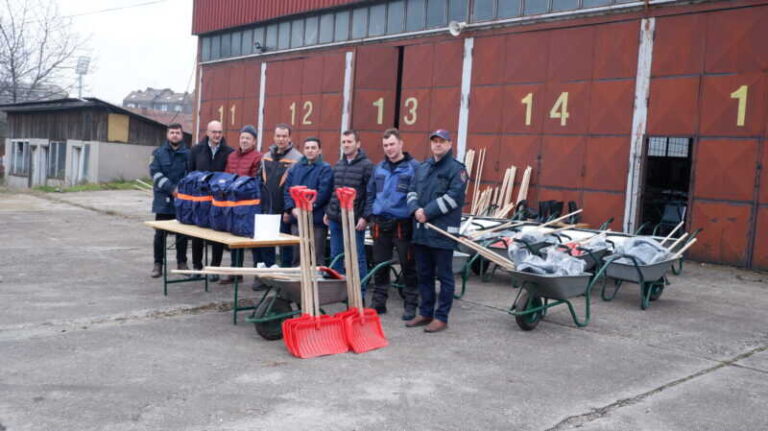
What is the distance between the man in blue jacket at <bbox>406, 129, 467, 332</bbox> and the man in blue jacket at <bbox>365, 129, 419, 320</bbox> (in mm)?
172

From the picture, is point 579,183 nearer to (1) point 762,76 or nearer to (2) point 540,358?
(1) point 762,76

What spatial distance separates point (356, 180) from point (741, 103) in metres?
7.61

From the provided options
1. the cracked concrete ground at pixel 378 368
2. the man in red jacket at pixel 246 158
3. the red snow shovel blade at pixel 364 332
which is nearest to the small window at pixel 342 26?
the man in red jacket at pixel 246 158

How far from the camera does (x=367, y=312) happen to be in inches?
250

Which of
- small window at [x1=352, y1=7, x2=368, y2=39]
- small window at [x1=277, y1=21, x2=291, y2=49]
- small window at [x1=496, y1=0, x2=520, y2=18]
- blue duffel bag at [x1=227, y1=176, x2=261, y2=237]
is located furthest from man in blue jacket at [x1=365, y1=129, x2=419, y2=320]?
small window at [x1=277, y1=21, x2=291, y2=49]

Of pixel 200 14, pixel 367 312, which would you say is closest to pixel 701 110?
pixel 367 312

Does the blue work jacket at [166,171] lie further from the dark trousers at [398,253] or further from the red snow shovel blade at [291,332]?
the red snow shovel blade at [291,332]

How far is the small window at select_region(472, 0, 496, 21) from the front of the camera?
52.2ft

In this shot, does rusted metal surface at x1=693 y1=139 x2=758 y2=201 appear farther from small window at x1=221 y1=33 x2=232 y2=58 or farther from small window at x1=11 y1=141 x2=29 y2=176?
small window at x1=11 y1=141 x2=29 y2=176

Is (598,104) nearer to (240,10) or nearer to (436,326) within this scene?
(436,326)

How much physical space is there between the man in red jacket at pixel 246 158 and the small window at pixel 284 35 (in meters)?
14.2

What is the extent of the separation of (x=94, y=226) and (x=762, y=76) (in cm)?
1302

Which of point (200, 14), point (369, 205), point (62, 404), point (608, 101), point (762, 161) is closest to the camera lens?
point (62, 404)

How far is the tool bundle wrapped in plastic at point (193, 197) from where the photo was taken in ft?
25.3
